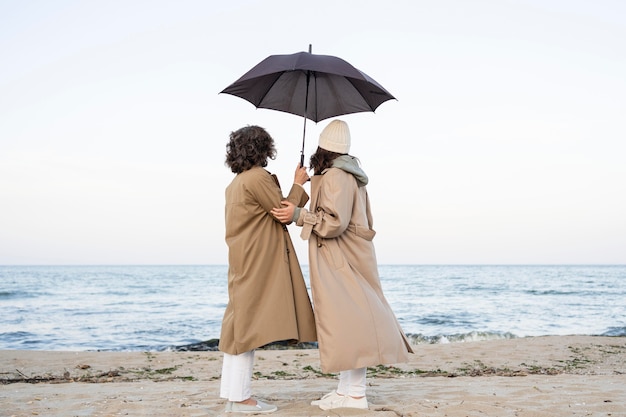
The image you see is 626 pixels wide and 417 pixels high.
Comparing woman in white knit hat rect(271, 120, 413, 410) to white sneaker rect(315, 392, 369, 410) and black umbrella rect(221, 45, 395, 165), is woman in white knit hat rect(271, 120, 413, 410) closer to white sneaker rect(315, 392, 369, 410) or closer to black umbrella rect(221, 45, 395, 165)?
white sneaker rect(315, 392, 369, 410)

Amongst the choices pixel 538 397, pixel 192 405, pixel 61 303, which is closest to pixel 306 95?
pixel 192 405

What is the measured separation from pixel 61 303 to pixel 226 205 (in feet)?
68.6

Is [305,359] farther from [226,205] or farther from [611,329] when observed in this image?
[611,329]

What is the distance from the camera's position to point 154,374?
7242 millimetres

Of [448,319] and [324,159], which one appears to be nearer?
[324,159]

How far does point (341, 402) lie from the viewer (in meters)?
4.21

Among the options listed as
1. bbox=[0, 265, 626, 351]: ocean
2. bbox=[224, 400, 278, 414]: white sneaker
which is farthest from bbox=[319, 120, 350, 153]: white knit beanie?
bbox=[0, 265, 626, 351]: ocean

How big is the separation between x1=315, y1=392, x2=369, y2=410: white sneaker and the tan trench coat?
50 cm

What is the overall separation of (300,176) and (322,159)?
0.20 meters

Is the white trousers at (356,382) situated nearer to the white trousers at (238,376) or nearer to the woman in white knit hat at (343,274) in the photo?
the woman in white knit hat at (343,274)

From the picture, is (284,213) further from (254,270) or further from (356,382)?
(356,382)

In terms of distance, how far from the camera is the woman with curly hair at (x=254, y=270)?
400 cm

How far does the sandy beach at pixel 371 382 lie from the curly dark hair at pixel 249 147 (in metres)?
1.77

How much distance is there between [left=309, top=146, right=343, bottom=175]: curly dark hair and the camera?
417 cm
